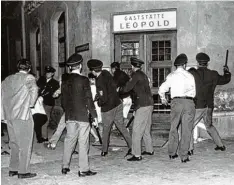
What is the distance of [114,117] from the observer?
26.2ft

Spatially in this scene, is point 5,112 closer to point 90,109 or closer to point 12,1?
point 90,109

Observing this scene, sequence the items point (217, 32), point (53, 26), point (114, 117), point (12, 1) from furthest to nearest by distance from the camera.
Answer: point (12, 1) < point (53, 26) < point (217, 32) < point (114, 117)

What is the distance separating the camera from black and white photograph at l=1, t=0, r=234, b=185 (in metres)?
6.29

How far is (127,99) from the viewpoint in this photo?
10695 millimetres

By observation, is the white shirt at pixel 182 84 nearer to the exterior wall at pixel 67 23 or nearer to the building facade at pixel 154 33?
the building facade at pixel 154 33

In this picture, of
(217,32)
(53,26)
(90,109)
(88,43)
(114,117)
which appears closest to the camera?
A: (90,109)

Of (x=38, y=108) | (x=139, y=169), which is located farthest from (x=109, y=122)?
(x=38, y=108)

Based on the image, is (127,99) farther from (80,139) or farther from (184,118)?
(80,139)

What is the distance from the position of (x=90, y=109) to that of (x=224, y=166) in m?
2.59

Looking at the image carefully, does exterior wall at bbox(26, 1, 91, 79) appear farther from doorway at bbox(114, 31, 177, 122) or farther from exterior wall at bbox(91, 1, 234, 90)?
exterior wall at bbox(91, 1, 234, 90)

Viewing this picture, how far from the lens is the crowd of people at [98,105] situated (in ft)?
20.5

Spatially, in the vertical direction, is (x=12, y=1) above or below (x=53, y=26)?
above

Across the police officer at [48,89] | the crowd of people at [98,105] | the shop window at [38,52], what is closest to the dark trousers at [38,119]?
the crowd of people at [98,105]

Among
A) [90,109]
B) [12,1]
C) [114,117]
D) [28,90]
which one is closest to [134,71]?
[114,117]
